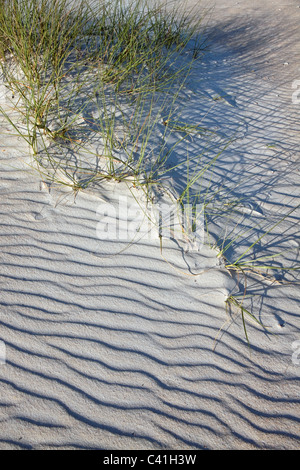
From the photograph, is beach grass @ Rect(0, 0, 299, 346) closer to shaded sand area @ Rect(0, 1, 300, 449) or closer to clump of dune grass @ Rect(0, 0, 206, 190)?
clump of dune grass @ Rect(0, 0, 206, 190)

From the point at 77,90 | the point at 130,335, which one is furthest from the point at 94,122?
the point at 130,335

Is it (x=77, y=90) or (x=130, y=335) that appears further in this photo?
(x=77, y=90)

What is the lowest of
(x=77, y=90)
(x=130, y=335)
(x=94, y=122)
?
(x=130, y=335)

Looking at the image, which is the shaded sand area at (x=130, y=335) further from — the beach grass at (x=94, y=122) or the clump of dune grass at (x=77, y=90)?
the clump of dune grass at (x=77, y=90)

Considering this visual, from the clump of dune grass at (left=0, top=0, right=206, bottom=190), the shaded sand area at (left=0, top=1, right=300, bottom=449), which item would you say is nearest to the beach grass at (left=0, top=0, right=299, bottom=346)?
the clump of dune grass at (left=0, top=0, right=206, bottom=190)

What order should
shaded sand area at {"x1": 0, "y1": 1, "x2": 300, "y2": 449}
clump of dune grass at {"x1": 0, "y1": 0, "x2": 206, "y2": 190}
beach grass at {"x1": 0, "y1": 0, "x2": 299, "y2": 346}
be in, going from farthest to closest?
clump of dune grass at {"x1": 0, "y1": 0, "x2": 206, "y2": 190}
beach grass at {"x1": 0, "y1": 0, "x2": 299, "y2": 346}
shaded sand area at {"x1": 0, "y1": 1, "x2": 300, "y2": 449}

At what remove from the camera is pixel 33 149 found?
3.12m

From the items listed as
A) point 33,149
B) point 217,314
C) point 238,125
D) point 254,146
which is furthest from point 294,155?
point 33,149

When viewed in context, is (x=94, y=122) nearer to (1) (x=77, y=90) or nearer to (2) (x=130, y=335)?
(1) (x=77, y=90)

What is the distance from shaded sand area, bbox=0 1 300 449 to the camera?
5.98ft

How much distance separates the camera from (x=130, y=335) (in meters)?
2.17

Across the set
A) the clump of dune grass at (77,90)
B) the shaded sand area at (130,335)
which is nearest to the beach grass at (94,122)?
the clump of dune grass at (77,90)

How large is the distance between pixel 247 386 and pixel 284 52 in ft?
19.0
